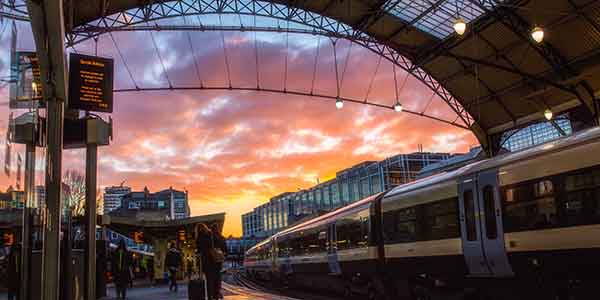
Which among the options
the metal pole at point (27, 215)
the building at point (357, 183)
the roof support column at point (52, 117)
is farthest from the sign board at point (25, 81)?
the building at point (357, 183)

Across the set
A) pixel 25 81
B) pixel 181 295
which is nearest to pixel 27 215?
pixel 25 81

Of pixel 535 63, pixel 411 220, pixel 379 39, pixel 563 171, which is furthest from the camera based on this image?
pixel 379 39

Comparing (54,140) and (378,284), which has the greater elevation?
(54,140)

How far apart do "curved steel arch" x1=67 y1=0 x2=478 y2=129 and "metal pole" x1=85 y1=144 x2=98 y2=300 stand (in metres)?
9.81

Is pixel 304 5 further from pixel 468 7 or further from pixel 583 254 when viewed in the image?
pixel 583 254

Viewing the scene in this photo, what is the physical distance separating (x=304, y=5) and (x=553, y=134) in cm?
Result: 1682

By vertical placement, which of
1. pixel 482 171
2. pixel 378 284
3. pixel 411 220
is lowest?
pixel 378 284

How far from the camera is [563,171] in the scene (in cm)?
859

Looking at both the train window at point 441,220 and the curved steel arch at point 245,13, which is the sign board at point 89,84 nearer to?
the train window at point 441,220

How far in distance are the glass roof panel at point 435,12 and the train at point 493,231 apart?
33.2ft

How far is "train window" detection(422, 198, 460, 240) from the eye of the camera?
11.1 metres

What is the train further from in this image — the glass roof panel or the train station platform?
the glass roof panel

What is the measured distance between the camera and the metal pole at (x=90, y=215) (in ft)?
36.3

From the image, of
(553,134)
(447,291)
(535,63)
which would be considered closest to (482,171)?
(447,291)
